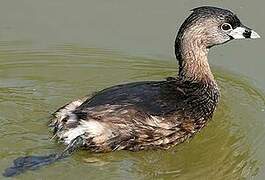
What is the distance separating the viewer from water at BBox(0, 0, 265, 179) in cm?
608

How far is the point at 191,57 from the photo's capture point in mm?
6859

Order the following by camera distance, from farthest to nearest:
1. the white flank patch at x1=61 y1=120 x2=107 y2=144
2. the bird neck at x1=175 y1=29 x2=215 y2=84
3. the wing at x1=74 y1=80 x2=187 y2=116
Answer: the bird neck at x1=175 y1=29 x2=215 y2=84
the wing at x1=74 y1=80 x2=187 y2=116
the white flank patch at x1=61 y1=120 x2=107 y2=144

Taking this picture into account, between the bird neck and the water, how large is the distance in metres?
0.40

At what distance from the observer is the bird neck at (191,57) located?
683 cm

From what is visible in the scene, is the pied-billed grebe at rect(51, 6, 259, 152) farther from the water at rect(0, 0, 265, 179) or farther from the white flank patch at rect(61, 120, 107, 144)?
the water at rect(0, 0, 265, 179)

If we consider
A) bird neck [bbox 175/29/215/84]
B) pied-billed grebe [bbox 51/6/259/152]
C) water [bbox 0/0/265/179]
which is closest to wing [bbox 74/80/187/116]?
pied-billed grebe [bbox 51/6/259/152]

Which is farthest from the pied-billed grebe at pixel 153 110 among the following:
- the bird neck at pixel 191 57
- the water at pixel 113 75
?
the water at pixel 113 75

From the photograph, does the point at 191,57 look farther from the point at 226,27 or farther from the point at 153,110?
the point at 153,110

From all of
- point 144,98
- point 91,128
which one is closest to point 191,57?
point 144,98

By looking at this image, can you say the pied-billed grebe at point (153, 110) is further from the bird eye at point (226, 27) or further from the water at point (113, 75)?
the water at point (113, 75)

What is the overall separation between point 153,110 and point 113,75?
4.83 feet

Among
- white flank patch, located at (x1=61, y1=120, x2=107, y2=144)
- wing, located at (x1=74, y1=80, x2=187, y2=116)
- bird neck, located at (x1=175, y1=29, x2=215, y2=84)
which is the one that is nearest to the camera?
white flank patch, located at (x1=61, y1=120, x2=107, y2=144)

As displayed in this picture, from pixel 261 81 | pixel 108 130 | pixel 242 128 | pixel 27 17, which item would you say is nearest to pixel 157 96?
pixel 108 130

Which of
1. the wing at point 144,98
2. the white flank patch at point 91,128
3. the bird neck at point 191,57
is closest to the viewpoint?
the white flank patch at point 91,128
